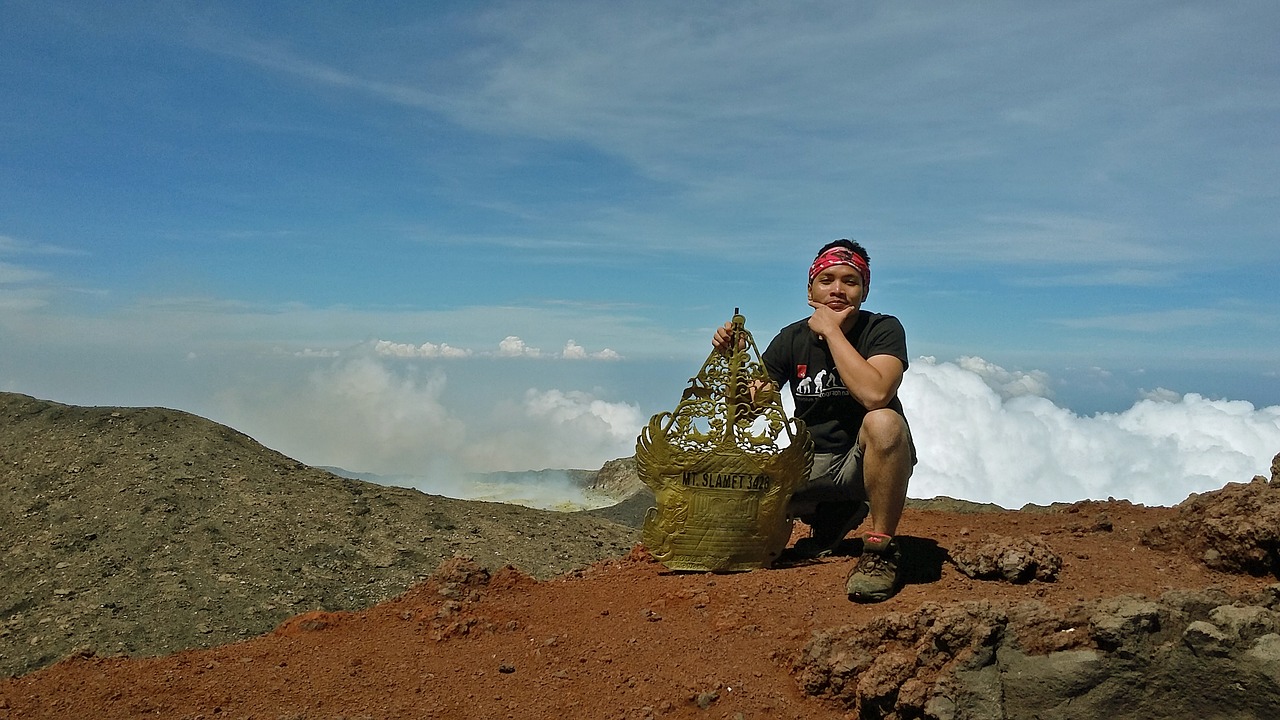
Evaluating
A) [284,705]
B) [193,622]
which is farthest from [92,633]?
[284,705]

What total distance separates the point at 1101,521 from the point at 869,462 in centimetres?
226

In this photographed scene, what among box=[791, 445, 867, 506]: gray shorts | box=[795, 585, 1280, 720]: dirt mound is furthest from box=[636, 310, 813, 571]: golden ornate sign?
box=[795, 585, 1280, 720]: dirt mound

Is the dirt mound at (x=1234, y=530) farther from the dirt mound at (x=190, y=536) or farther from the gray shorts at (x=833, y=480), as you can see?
the dirt mound at (x=190, y=536)

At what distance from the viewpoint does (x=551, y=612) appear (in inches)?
215

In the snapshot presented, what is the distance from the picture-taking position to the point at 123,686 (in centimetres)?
450

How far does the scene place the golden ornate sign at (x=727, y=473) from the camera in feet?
19.5

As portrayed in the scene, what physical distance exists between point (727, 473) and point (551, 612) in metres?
1.42

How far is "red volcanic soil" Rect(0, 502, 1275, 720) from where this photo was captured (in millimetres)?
4180

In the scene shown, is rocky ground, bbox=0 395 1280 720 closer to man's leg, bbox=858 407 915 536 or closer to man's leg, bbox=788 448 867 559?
man's leg, bbox=788 448 867 559

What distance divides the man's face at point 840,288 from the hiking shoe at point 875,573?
1.48m

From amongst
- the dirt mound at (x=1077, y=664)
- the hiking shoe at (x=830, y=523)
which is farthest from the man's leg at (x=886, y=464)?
the dirt mound at (x=1077, y=664)

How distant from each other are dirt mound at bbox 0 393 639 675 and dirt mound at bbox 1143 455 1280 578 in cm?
447

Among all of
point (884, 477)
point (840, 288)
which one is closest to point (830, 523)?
point (884, 477)

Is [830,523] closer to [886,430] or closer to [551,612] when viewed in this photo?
[886,430]
